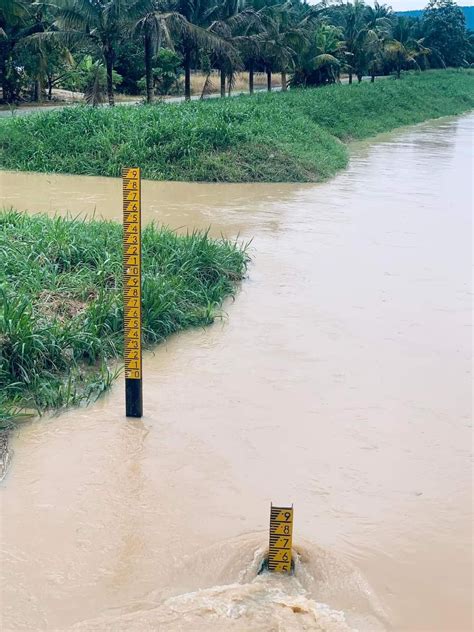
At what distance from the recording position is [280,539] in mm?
3289

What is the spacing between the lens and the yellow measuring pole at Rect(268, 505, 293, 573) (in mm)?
3254

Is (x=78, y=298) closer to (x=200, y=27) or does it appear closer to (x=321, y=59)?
(x=200, y=27)

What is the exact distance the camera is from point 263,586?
127 inches

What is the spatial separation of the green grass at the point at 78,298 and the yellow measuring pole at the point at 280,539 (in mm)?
1941

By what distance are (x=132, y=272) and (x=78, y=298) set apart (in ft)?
6.90

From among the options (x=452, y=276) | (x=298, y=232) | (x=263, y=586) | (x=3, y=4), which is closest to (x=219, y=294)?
(x=452, y=276)

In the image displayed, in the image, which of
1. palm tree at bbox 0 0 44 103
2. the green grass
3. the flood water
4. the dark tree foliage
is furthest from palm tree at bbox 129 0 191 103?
the dark tree foliage

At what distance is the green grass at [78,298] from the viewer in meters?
5.05

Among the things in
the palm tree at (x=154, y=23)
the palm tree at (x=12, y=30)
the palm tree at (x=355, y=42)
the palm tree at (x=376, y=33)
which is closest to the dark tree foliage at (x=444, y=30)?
the palm tree at (x=376, y=33)

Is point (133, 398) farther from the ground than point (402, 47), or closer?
closer

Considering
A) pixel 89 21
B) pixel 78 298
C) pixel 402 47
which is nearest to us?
pixel 78 298

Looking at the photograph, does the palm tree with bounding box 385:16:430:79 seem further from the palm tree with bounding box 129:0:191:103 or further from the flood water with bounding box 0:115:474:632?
the flood water with bounding box 0:115:474:632

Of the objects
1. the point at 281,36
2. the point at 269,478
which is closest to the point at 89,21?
the point at 281,36

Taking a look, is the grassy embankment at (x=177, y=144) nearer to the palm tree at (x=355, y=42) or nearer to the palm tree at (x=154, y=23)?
the palm tree at (x=154, y=23)
